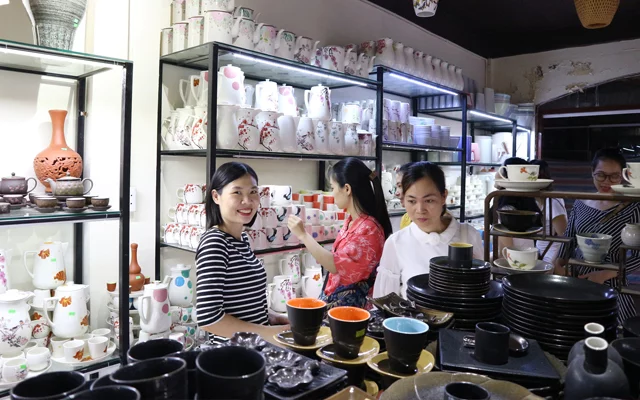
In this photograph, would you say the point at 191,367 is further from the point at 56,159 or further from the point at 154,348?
the point at 56,159

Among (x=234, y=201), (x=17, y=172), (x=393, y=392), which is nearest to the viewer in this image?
(x=393, y=392)

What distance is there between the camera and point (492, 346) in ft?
2.95

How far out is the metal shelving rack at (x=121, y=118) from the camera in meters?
1.52

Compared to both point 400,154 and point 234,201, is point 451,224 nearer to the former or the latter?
point 234,201

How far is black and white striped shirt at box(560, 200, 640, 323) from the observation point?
2.18 m

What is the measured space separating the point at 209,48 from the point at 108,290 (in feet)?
3.79

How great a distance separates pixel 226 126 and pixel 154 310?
0.85 meters

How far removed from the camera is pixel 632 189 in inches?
50.6

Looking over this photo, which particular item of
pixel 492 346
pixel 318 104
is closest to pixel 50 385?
pixel 492 346

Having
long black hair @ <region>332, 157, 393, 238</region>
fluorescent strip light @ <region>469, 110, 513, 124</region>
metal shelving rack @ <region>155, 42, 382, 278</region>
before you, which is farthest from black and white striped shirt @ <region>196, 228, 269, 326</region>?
fluorescent strip light @ <region>469, 110, 513, 124</region>

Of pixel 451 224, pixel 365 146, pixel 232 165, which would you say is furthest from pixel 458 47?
pixel 232 165

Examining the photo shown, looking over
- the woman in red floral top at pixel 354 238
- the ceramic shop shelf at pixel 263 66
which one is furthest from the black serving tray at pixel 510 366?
the ceramic shop shelf at pixel 263 66

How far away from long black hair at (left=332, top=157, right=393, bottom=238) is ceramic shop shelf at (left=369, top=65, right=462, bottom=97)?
107 cm

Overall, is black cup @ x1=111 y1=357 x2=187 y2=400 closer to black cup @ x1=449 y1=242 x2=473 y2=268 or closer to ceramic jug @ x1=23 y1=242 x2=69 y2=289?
black cup @ x1=449 y1=242 x2=473 y2=268
